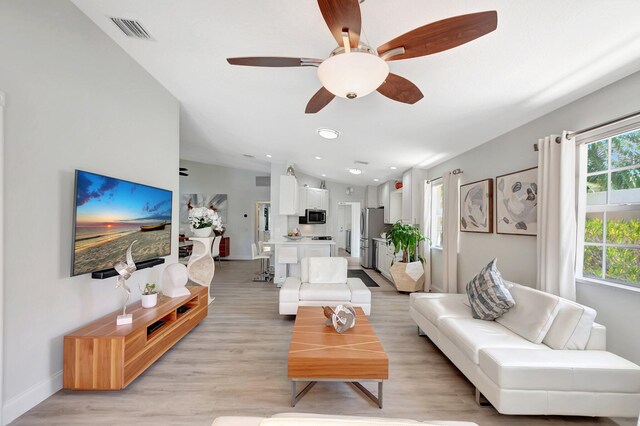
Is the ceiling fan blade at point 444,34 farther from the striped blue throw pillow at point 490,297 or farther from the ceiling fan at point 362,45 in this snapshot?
the striped blue throw pillow at point 490,297

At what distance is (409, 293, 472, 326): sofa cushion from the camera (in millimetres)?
2775

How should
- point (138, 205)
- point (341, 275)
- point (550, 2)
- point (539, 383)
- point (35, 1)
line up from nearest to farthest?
point (550, 2) < point (539, 383) < point (35, 1) < point (138, 205) < point (341, 275)

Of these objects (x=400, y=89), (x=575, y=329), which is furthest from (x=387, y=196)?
(x=400, y=89)

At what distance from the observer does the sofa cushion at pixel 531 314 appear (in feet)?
7.13

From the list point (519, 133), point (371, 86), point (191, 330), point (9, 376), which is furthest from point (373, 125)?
point (9, 376)

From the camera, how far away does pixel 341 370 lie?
198cm

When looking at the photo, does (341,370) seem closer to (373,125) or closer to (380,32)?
(380,32)

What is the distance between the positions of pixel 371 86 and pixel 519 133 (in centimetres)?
264

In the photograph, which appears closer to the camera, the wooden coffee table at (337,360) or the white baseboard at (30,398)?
the white baseboard at (30,398)

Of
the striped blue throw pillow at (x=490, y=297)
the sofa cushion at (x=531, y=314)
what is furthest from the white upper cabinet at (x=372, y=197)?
the sofa cushion at (x=531, y=314)

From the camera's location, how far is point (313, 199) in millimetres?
8367

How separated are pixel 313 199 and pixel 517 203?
5751mm

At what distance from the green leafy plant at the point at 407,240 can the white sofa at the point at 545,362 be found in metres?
2.68

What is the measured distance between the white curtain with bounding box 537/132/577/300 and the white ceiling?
516 mm
